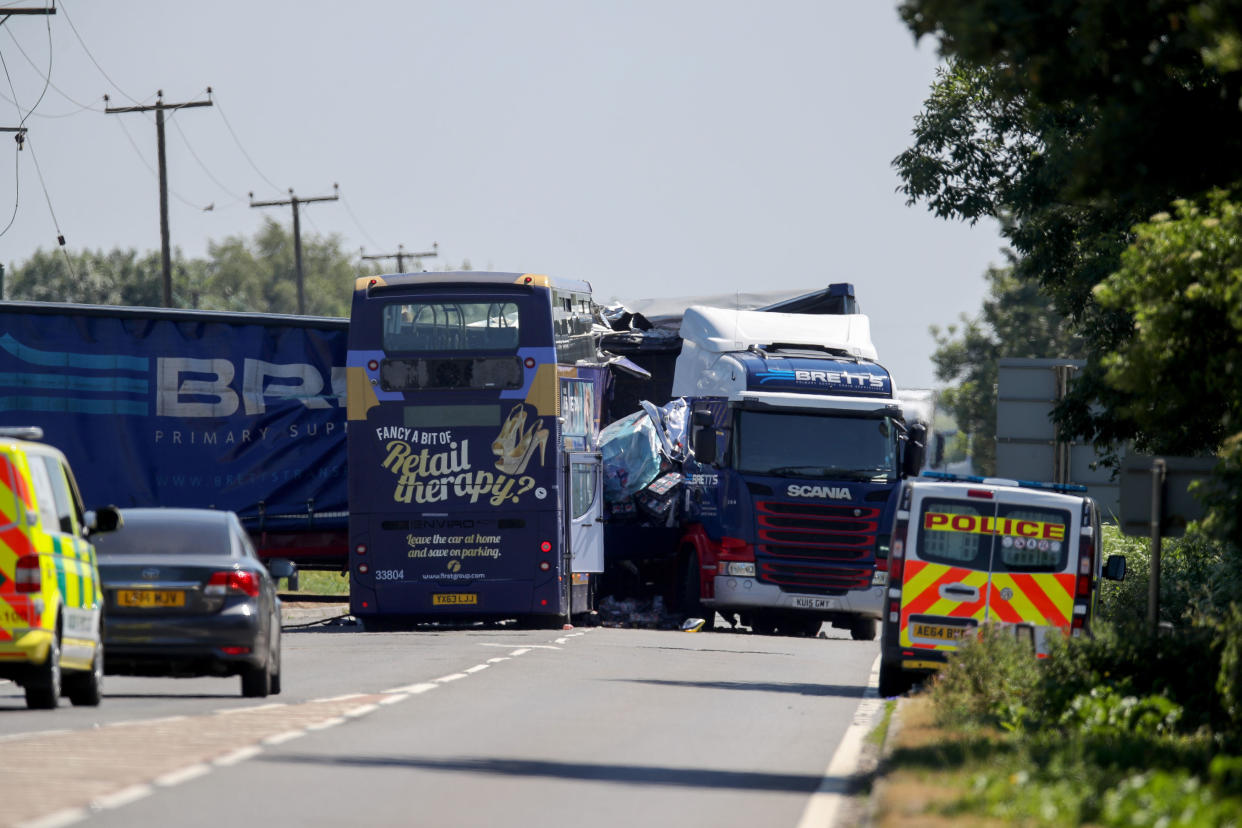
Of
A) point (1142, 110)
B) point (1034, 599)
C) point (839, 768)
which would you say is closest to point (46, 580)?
point (839, 768)

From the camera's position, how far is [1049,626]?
20141 millimetres

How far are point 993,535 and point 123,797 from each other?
1160 centimetres

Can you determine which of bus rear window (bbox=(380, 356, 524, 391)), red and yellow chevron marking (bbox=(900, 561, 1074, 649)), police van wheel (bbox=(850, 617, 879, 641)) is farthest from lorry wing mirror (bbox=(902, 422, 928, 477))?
red and yellow chevron marking (bbox=(900, 561, 1074, 649))

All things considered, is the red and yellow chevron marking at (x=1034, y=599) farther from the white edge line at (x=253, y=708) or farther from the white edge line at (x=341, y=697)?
the white edge line at (x=253, y=708)

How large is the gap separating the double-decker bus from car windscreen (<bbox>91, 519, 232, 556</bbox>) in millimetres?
10628

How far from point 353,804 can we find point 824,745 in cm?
546

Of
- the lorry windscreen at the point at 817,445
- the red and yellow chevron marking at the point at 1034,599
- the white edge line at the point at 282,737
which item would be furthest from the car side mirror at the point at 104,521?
the lorry windscreen at the point at 817,445

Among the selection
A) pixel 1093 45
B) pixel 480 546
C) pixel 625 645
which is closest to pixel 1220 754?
pixel 1093 45

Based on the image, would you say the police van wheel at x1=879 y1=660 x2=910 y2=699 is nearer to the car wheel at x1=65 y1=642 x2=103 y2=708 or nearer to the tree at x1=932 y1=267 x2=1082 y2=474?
the car wheel at x1=65 y1=642 x2=103 y2=708

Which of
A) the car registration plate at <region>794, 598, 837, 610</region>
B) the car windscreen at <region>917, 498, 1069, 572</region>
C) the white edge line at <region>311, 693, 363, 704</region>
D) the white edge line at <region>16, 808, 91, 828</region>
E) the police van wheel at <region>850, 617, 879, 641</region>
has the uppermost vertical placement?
the car windscreen at <region>917, 498, 1069, 572</region>

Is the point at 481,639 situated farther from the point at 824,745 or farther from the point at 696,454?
the point at 824,745

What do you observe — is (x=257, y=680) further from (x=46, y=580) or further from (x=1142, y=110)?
(x=1142, y=110)

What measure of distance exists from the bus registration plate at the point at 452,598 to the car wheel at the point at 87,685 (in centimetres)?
1266

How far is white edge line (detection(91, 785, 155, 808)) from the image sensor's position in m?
9.92
